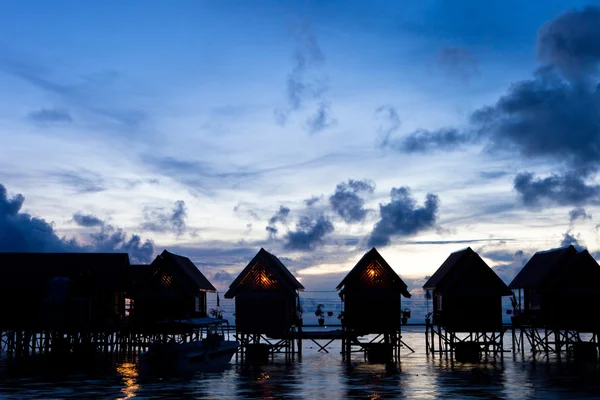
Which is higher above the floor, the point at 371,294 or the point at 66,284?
the point at 66,284

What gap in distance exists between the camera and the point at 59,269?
71.3m

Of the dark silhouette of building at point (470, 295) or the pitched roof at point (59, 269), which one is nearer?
the dark silhouette of building at point (470, 295)

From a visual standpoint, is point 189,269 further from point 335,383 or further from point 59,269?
point 335,383

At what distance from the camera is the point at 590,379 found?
48.7m

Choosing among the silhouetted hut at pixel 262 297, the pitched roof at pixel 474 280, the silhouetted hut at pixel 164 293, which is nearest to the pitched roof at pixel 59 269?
the silhouetted hut at pixel 164 293

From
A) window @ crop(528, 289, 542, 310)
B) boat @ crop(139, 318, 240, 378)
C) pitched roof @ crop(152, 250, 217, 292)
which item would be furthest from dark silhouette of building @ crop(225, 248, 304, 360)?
window @ crop(528, 289, 542, 310)

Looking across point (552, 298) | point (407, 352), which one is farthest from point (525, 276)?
point (407, 352)

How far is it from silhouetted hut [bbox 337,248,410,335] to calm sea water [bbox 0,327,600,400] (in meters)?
5.44

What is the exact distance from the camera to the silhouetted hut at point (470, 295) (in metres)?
66.9

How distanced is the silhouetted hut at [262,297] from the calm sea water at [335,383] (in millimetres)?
5849

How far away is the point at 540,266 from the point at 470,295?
26.1ft

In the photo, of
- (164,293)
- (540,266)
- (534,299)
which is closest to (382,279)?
(534,299)

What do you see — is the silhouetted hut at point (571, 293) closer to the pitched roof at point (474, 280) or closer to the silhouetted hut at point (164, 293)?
the pitched roof at point (474, 280)

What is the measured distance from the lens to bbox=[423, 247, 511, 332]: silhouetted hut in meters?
66.9
